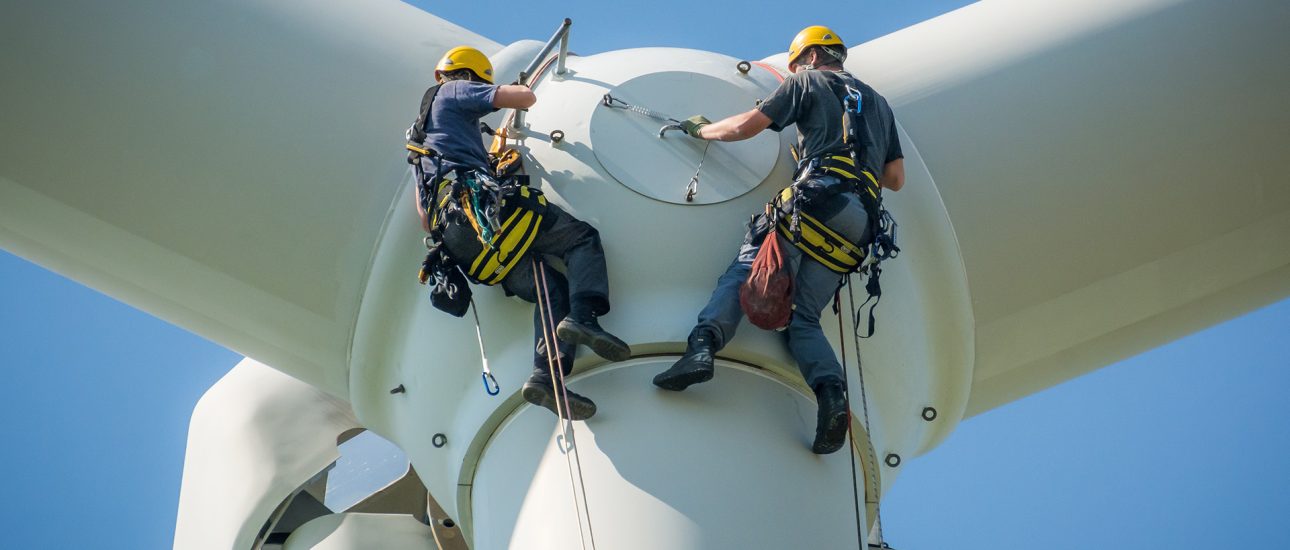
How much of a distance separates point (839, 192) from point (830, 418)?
1.17m

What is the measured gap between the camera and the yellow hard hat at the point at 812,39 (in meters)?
9.61

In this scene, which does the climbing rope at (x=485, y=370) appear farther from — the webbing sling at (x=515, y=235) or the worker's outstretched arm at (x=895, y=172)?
the worker's outstretched arm at (x=895, y=172)

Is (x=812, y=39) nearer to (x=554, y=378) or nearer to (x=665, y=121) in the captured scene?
(x=665, y=121)

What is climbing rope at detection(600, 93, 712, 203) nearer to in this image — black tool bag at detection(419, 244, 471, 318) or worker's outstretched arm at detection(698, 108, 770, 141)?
worker's outstretched arm at detection(698, 108, 770, 141)

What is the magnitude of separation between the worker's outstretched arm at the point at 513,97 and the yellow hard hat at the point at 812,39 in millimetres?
1526

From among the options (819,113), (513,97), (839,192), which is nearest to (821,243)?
(839,192)

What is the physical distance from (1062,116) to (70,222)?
5.64m

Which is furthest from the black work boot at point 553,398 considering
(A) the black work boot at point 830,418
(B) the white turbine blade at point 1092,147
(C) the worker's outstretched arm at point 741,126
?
(B) the white turbine blade at point 1092,147

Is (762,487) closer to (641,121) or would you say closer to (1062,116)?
(641,121)

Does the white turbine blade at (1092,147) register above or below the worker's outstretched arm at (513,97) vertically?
above

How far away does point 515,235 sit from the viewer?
29.1ft

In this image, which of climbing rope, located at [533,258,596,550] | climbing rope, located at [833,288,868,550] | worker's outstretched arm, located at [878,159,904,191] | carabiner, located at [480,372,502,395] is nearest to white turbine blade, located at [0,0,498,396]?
carabiner, located at [480,372,502,395]

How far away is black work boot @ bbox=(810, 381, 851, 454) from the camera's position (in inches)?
337

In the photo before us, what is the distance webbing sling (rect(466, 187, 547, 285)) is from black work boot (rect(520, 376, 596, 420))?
665mm
